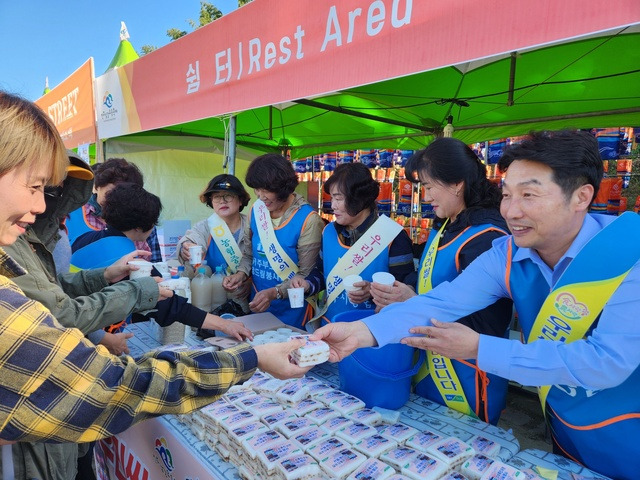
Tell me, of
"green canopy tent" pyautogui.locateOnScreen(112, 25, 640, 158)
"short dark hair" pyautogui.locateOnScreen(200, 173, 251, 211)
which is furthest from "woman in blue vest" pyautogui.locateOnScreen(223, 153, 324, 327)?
"green canopy tent" pyautogui.locateOnScreen(112, 25, 640, 158)

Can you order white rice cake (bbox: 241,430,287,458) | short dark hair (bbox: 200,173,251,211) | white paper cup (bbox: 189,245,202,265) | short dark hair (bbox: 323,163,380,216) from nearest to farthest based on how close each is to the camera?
white rice cake (bbox: 241,430,287,458) < short dark hair (bbox: 323,163,380,216) < white paper cup (bbox: 189,245,202,265) < short dark hair (bbox: 200,173,251,211)

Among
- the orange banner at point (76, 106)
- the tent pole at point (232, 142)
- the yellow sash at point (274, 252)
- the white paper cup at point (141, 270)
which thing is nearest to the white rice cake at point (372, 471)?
the white paper cup at point (141, 270)

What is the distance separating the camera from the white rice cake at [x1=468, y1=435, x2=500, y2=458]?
4.14 feet

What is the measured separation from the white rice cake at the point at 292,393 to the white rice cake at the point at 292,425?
9 cm

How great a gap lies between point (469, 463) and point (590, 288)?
0.63 m

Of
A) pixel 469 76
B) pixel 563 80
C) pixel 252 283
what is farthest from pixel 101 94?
pixel 563 80

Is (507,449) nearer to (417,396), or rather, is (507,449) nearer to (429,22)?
(417,396)

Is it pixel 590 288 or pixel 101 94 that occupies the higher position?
pixel 101 94

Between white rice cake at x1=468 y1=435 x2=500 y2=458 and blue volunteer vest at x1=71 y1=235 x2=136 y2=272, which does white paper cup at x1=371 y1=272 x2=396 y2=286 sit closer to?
white rice cake at x1=468 y1=435 x2=500 y2=458

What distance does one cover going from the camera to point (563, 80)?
4586 millimetres

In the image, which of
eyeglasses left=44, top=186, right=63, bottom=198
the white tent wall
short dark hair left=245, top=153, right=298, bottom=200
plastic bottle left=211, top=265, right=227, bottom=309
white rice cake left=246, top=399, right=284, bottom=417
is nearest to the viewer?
white rice cake left=246, top=399, right=284, bottom=417

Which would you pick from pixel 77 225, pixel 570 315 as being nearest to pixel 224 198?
pixel 77 225

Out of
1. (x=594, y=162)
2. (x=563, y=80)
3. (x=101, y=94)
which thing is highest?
(x=101, y=94)

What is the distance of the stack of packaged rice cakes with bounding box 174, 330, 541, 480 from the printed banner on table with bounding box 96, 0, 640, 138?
5.20 ft
